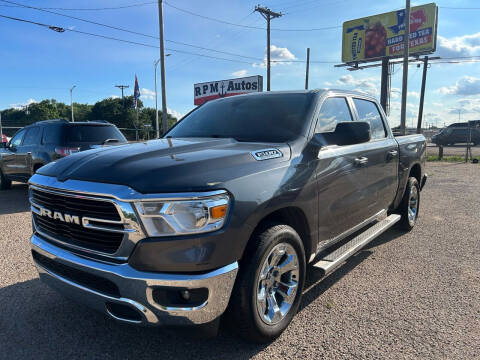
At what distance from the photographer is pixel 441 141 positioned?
96.9ft

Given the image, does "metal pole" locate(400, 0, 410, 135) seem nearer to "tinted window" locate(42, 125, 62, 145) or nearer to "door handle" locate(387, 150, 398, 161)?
"door handle" locate(387, 150, 398, 161)

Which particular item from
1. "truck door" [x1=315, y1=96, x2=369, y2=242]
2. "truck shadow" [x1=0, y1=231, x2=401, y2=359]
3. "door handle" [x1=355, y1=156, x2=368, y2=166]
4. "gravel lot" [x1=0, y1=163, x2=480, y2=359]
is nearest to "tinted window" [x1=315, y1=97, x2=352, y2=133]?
"truck door" [x1=315, y1=96, x2=369, y2=242]

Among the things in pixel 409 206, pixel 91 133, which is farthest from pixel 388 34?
pixel 409 206

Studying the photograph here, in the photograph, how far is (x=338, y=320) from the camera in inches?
115

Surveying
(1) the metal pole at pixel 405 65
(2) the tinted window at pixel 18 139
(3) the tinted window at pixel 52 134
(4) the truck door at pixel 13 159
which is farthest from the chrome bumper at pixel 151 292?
(1) the metal pole at pixel 405 65

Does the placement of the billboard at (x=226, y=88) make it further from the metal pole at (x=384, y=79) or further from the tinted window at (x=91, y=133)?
the tinted window at (x=91, y=133)

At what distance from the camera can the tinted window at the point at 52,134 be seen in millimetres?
7730

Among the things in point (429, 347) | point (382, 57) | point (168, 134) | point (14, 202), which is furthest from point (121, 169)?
point (382, 57)

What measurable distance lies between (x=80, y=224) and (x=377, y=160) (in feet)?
10.2

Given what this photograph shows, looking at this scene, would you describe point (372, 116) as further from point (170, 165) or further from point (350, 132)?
point (170, 165)

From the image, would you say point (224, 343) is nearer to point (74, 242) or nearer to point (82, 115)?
point (74, 242)

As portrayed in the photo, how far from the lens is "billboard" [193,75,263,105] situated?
24.9m

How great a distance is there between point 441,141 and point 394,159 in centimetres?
2901

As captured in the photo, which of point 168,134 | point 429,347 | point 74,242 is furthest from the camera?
point 168,134
